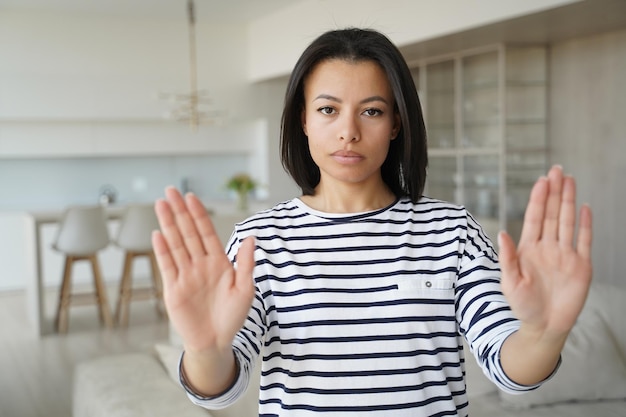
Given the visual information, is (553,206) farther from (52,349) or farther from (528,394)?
(52,349)

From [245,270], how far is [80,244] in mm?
5227

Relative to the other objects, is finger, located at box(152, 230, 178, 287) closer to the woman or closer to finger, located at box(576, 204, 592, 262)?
the woman

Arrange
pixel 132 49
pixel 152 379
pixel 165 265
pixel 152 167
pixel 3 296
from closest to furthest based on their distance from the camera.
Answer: pixel 165 265 < pixel 152 379 < pixel 3 296 < pixel 132 49 < pixel 152 167

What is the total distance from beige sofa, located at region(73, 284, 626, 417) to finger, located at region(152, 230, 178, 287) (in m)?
1.58

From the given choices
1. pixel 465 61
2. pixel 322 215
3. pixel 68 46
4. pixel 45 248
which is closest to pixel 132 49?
pixel 68 46

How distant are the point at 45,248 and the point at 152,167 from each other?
157 cm

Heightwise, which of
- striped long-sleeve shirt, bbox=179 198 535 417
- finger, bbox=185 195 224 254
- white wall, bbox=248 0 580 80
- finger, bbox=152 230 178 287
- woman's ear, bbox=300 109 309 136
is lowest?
striped long-sleeve shirt, bbox=179 198 535 417

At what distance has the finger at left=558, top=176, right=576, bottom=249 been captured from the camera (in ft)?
3.28

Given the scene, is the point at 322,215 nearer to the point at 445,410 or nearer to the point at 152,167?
the point at 445,410

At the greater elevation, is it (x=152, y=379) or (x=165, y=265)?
(x=165, y=265)

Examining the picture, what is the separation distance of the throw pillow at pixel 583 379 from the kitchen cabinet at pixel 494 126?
3.30m

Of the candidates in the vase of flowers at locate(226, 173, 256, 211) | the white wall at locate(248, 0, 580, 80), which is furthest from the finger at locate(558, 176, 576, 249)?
the vase of flowers at locate(226, 173, 256, 211)

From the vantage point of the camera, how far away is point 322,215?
127 centimetres

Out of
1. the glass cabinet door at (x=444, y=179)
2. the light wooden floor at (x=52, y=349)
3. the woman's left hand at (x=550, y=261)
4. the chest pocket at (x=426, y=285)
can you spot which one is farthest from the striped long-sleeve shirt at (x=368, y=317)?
the glass cabinet door at (x=444, y=179)
